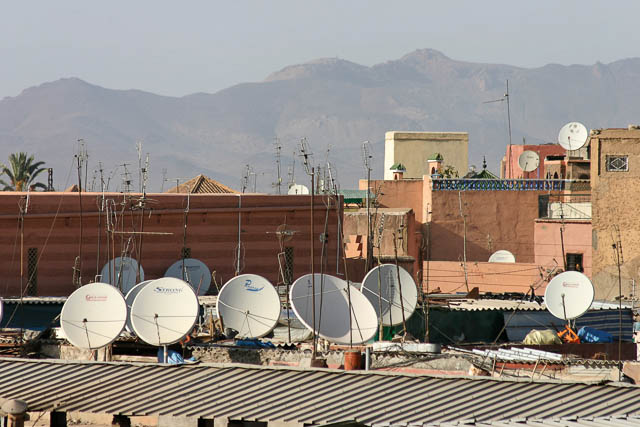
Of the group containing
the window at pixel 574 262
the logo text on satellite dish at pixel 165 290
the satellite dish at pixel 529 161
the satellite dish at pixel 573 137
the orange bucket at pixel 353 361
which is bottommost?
the orange bucket at pixel 353 361

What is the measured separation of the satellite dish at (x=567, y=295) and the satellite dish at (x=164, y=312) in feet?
27.4

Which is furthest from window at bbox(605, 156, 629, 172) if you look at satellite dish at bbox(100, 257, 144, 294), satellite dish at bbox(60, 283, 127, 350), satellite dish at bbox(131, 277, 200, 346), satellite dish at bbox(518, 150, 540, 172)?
satellite dish at bbox(60, 283, 127, 350)

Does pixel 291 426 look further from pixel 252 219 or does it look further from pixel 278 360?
pixel 252 219

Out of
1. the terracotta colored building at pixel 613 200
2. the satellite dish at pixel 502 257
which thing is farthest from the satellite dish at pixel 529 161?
the terracotta colored building at pixel 613 200

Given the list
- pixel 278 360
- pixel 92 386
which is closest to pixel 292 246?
pixel 278 360

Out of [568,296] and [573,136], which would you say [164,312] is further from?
[573,136]

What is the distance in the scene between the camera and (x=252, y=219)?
2950 centimetres

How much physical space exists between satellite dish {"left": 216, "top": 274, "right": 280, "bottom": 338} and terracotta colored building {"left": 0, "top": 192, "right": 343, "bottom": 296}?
5970mm

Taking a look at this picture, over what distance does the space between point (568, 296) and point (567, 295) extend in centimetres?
3

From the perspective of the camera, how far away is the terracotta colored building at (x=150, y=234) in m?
26.5

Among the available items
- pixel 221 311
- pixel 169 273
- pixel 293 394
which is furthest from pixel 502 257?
pixel 293 394

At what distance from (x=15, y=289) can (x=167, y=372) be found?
12027 millimetres

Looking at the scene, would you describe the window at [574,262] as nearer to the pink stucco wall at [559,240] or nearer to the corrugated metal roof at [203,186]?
the pink stucco wall at [559,240]

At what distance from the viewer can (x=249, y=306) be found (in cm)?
1934
